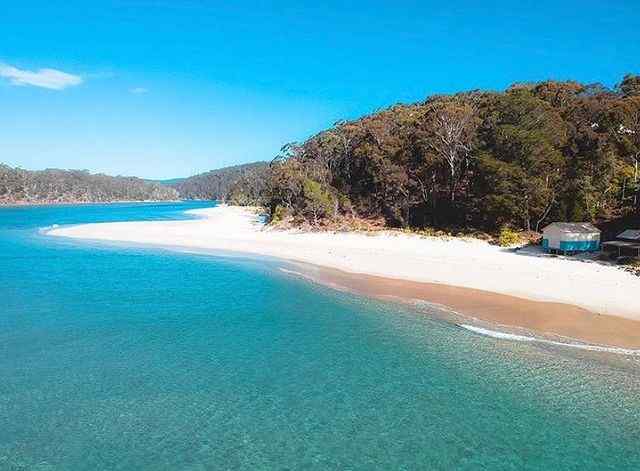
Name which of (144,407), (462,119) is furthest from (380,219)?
(144,407)

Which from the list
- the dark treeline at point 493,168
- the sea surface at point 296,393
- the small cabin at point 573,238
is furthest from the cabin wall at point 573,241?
the sea surface at point 296,393

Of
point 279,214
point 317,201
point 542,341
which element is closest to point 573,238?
point 542,341

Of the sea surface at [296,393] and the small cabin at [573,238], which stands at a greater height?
the small cabin at [573,238]

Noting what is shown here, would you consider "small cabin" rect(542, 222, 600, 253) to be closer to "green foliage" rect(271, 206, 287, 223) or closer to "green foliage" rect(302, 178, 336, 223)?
"green foliage" rect(302, 178, 336, 223)

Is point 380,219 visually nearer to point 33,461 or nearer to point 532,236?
point 532,236

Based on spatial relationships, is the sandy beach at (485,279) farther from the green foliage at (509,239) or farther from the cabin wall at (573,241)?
the green foliage at (509,239)

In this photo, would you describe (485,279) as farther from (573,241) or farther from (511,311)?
(573,241)
